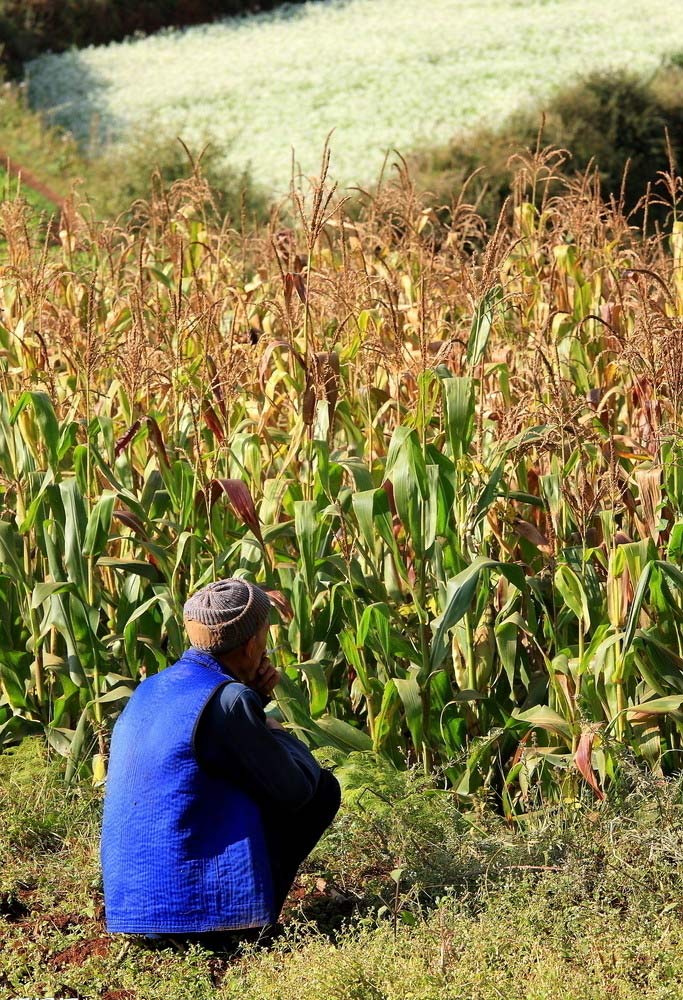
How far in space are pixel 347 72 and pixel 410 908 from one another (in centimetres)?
1763

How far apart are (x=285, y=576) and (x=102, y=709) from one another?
76 cm

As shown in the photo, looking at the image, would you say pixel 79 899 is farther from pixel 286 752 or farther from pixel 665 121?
pixel 665 121

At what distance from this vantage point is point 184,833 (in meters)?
3.04

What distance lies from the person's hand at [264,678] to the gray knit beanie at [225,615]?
0.13 meters

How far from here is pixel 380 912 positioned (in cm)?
313

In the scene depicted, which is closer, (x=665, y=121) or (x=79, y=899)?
(x=79, y=899)

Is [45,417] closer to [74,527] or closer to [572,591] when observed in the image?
[74,527]

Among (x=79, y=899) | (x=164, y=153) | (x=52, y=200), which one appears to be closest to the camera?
(x=79, y=899)

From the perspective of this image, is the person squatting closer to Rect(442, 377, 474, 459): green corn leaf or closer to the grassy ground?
the grassy ground

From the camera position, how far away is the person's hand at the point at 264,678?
3162 mm

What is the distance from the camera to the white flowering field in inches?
661

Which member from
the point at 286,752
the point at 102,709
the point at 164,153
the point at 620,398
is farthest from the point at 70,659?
the point at 164,153

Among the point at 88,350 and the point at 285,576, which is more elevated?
the point at 88,350

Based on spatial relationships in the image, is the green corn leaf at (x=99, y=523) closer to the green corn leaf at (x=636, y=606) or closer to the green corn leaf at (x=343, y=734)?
the green corn leaf at (x=343, y=734)
